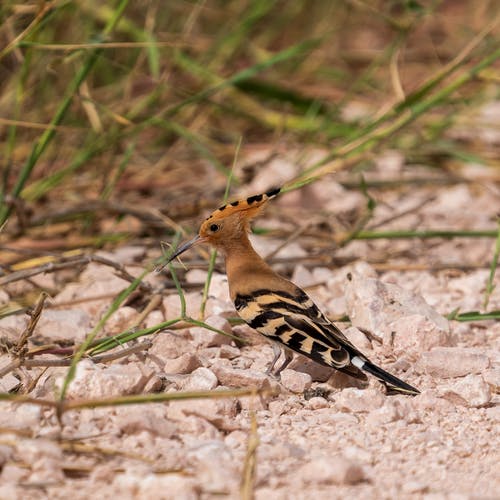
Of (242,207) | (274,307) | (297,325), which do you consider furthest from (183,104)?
(297,325)

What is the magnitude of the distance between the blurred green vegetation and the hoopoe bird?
25.8 inches

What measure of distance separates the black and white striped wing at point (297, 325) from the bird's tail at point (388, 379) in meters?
0.04

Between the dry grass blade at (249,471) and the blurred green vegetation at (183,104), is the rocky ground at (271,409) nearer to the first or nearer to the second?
the dry grass blade at (249,471)

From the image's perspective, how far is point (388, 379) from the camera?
8.34ft

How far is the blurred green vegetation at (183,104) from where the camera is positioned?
378 centimetres

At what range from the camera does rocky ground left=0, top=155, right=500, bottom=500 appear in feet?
6.61

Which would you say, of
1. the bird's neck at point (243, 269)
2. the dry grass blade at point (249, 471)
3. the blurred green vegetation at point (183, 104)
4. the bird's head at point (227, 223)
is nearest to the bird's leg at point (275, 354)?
the bird's neck at point (243, 269)

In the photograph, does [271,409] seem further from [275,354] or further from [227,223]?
[227,223]

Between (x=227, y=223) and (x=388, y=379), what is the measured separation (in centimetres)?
82

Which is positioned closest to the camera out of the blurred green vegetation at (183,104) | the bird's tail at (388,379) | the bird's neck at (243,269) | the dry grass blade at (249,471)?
the dry grass blade at (249,471)

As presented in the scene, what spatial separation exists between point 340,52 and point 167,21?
132cm

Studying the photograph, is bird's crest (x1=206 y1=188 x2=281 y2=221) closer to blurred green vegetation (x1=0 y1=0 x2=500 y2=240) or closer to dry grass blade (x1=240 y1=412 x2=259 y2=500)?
blurred green vegetation (x1=0 y1=0 x2=500 y2=240)

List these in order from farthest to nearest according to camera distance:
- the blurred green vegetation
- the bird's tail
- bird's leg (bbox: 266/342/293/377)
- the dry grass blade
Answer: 1. the blurred green vegetation
2. bird's leg (bbox: 266/342/293/377)
3. the bird's tail
4. the dry grass blade

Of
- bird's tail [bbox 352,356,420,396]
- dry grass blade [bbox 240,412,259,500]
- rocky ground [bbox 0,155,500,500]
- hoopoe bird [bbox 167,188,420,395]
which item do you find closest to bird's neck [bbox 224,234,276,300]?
hoopoe bird [bbox 167,188,420,395]
